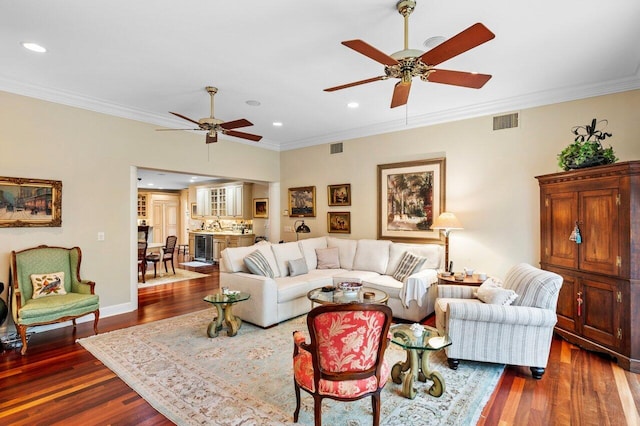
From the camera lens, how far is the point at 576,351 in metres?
3.61

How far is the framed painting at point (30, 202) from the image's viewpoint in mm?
3934

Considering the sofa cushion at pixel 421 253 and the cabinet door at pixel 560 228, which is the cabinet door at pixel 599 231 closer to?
the cabinet door at pixel 560 228

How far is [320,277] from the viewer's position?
5117 mm

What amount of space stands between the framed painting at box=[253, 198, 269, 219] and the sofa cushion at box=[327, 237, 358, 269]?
3628 mm

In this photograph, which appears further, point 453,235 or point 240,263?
point 453,235

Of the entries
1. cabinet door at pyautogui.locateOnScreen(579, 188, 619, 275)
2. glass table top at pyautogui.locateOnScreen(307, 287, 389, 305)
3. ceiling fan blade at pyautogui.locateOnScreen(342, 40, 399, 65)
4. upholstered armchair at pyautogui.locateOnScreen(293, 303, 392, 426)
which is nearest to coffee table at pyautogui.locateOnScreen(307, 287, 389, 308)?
glass table top at pyautogui.locateOnScreen(307, 287, 389, 305)

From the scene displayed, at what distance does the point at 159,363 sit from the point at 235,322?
0.98 metres

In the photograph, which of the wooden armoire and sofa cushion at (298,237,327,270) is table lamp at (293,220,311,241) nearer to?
sofa cushion at (298,237,327,270)

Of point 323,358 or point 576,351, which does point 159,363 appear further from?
point 576,351

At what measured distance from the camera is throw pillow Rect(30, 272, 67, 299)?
3924 mm

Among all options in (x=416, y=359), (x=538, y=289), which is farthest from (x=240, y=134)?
(x=538, y=289)

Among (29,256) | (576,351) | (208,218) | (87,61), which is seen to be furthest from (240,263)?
(208,218)

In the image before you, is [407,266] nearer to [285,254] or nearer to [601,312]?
[285,254]

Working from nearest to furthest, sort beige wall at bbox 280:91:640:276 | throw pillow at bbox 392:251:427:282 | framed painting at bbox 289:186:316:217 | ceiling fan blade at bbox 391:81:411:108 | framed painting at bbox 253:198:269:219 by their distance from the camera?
ceiling fan blade at bbox 391:81:411:108
beige wall at bbox 280:91:640:276
throw pillow at bbox 392:251:427:282
framed painting at bbox 289:186:316:217
framed painting at bbox 253:198:269:219
